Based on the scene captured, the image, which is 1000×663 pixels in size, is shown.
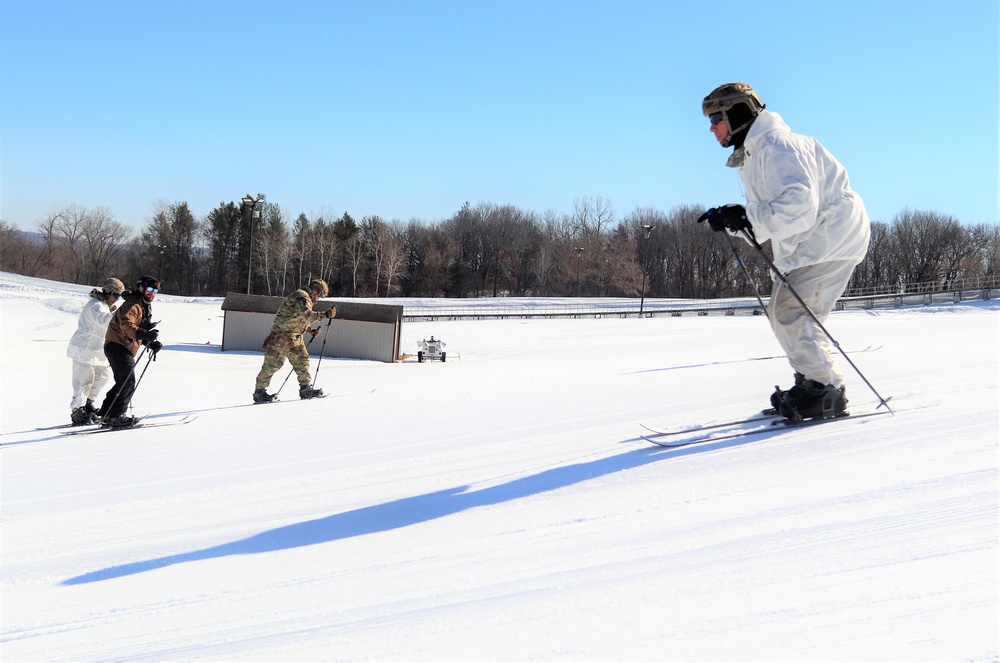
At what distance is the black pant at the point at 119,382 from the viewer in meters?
7.58

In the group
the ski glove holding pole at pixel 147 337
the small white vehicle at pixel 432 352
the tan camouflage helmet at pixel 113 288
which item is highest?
the tan camouflage helmet at pixel 113 288

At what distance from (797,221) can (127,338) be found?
738 cm

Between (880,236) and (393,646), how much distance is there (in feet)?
283

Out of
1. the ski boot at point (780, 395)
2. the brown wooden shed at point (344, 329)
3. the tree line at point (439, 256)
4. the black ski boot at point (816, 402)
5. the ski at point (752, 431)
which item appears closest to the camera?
the ski at point (752, 431)

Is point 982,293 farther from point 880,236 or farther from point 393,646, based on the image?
point 393,646

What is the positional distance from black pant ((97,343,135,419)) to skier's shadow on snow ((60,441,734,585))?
18.4ft

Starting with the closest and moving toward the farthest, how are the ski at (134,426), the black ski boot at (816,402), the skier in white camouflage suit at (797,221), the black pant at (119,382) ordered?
the skier in white camouflage suit at (797,221)
the black ski boot at (816,402)
the ski at (134,426)
the black pant at (119,382)

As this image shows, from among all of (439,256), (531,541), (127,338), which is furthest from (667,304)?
(531,541)

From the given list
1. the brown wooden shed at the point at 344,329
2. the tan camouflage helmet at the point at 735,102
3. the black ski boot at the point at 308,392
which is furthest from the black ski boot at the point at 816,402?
the brown wooden shed at the point at 344,329

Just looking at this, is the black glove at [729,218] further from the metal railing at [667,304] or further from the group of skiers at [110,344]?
the metal railing at [667,304]

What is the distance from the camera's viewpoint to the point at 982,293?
126 feet

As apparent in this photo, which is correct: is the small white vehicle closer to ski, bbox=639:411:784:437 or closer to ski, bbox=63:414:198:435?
ski, bbox=63:414:198:435

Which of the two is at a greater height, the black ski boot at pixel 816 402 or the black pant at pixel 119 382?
the black ski boot at pixel 816 402

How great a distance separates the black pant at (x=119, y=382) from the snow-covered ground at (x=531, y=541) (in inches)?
93.2
